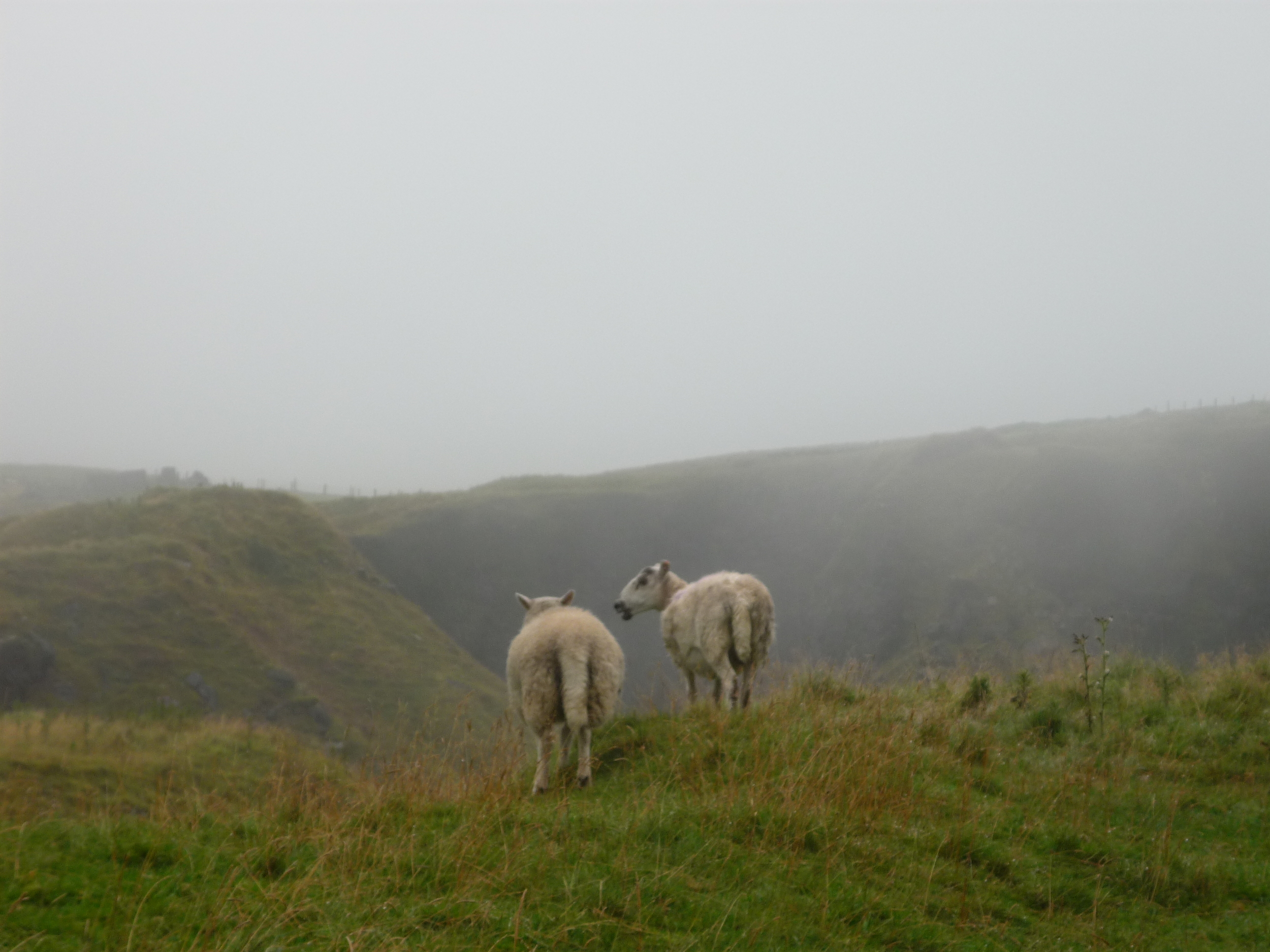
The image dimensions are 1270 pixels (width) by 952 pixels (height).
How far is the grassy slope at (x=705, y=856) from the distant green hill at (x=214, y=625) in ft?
67.3

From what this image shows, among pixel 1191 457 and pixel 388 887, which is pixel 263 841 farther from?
pixel 1191 457

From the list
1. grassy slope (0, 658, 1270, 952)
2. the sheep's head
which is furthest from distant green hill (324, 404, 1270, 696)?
grassy slope (0, 658, 1270, 952)

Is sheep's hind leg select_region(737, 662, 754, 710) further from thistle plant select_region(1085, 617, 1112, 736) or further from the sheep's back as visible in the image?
thistle plant select_region(1085, 617, 1112, 736)

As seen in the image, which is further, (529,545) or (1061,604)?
(529,545)

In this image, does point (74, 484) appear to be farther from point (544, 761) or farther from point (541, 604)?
point (544, 761)

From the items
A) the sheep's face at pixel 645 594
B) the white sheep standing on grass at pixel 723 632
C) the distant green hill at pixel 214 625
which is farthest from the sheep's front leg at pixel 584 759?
the distant green hill at pixel 214 625

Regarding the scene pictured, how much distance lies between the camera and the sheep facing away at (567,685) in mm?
9367

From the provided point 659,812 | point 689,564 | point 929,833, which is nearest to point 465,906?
point 659,812

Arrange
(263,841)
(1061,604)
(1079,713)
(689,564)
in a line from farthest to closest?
1. (689,564)
2. (1061,604)
3. (1079,713)
4. (263,841)

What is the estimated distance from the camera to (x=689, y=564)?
60.2m

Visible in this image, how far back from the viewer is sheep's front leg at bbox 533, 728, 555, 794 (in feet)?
29.7

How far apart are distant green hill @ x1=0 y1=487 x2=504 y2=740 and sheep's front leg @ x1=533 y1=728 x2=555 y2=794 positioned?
729 inches

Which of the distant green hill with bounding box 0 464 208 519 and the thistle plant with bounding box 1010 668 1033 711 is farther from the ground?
the distant green hill with bounding box 0 464 208 519

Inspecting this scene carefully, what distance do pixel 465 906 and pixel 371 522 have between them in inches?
2320
